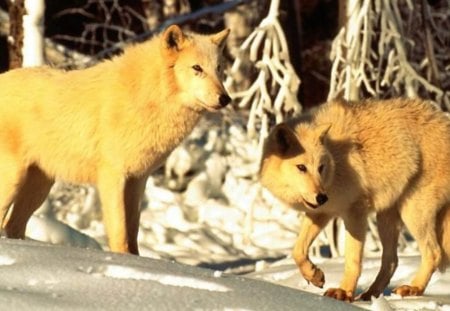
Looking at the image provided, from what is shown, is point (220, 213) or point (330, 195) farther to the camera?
point (220, 213)

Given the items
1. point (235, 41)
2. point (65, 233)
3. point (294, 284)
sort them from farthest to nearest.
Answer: point (235, 41) → point (65, 233) → point (294, 284)

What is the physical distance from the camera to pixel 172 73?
7871 millimetres

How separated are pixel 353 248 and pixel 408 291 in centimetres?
52

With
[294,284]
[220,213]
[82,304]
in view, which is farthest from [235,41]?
[82,304]

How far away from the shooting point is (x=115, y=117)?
7832 millimetres

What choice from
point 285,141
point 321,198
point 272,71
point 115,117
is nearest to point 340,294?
point 321,198

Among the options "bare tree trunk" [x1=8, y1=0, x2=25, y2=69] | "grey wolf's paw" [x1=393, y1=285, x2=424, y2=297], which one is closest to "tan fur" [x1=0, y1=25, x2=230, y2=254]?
"grey wolf's paw" [x1=393, y1=285, x2=424, y2=297]

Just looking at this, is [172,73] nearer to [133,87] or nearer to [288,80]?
[133,87]

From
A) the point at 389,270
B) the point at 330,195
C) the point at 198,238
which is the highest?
the point at 330,195

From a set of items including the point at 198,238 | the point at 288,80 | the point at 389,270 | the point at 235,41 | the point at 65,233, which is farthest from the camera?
the point at 235,41

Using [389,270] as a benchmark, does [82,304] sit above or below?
above

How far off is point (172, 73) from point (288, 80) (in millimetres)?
4980

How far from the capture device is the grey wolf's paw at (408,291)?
7.93 meters

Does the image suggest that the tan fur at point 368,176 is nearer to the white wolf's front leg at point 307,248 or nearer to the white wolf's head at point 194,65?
the white wolf's front leg at point 307,248
